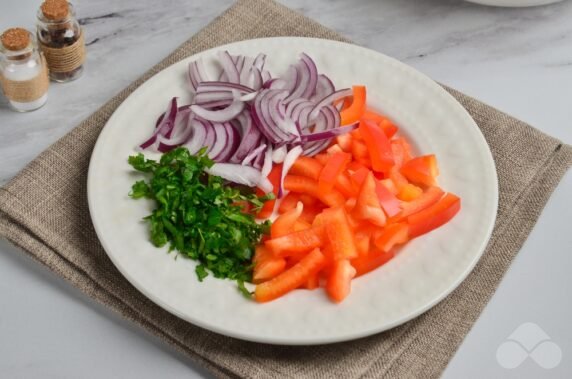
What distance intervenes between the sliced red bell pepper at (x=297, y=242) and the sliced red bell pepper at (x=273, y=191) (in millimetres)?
157

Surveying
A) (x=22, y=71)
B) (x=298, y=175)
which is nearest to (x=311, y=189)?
(x=298, y=175)

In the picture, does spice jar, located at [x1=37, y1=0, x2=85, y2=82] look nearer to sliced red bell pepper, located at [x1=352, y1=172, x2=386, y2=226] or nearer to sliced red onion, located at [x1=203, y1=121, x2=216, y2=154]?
sliced red onion, located at [x1=203, y1=121, x2=216, y2=154]

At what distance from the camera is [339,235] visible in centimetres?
220

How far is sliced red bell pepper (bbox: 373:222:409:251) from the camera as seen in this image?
2.24 metres

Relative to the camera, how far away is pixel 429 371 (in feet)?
7.26

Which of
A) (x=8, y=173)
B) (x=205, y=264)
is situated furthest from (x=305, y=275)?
(x=8, y=173)

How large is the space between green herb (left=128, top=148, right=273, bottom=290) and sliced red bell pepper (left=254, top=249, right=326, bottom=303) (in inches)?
1.7

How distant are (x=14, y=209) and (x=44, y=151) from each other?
9.5 inches

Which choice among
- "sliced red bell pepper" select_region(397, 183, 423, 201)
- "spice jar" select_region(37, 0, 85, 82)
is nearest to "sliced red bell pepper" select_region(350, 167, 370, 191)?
"sliced red bell pepper" select_region(397, 183, 423, 201)

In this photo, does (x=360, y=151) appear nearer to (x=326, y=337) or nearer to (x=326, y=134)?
(x=326, y=134)

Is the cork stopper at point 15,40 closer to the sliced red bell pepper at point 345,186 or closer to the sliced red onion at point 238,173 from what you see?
the sliced red onion at point 238,173

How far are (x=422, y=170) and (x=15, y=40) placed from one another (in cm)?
131

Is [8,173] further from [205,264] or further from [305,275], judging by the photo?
[305,275]

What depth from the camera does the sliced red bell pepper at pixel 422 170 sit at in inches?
94.7
